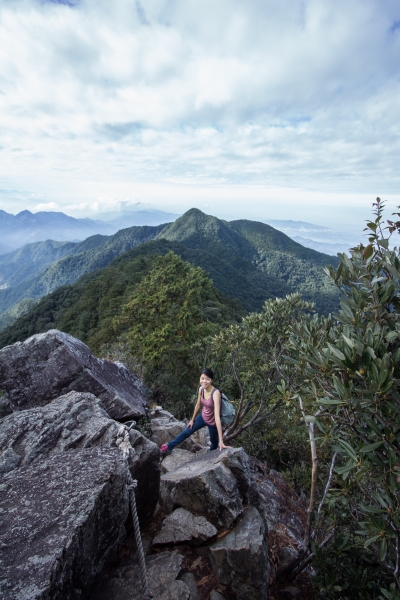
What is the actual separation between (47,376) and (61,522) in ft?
16.0

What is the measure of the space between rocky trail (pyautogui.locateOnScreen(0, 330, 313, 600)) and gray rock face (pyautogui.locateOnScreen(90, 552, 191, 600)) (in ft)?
0.04

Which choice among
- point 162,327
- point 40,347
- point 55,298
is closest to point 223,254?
point 55,298

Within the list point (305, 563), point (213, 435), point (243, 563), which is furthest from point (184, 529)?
point (213, 435)

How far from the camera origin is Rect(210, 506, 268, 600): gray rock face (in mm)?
4469

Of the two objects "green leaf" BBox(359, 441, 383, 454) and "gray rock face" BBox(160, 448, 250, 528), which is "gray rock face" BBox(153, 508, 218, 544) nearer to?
"gray rock face" BBox(160, 448, 250, 528)

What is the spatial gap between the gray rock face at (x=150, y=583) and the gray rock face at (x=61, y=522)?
0.43m

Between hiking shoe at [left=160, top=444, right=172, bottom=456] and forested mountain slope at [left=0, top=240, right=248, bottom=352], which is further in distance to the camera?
forested mountain slope at [left=0, top=240, right=248, bottom=352]

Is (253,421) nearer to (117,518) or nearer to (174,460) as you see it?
(174,460)

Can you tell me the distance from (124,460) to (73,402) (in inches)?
83.3

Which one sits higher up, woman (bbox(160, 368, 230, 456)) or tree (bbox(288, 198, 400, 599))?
tree (bbox(288, 198, 400, 599))

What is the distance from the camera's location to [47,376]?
7.74 meters

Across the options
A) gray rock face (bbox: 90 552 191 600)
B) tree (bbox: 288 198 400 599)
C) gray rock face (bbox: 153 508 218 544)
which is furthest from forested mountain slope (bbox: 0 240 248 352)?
tree (bbox: 288 198 400 599)

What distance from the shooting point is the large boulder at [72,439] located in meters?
5.07

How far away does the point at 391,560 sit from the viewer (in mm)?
4711
